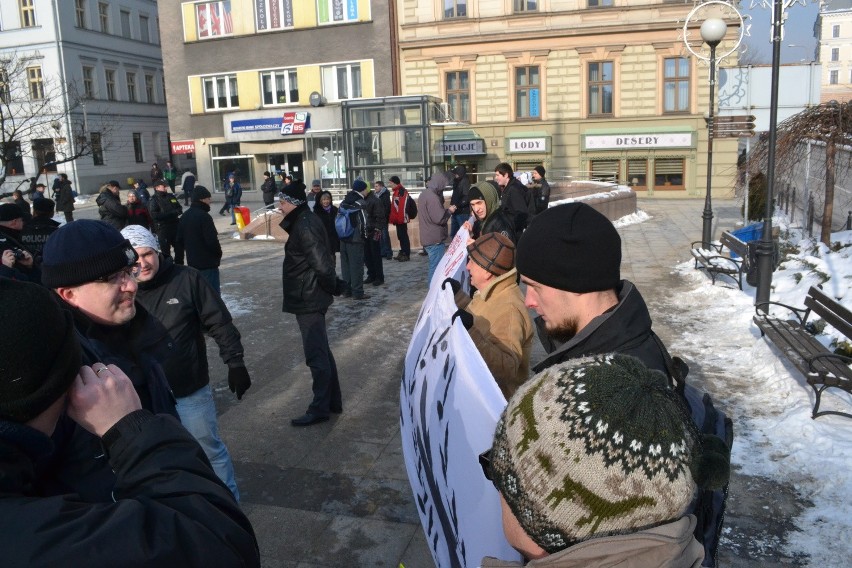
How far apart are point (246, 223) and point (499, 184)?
12.2m

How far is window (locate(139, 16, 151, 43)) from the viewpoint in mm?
48919

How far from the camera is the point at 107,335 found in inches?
107

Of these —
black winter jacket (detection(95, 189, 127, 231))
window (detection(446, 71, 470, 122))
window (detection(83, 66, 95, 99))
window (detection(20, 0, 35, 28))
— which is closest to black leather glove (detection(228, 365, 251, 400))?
black winter jacket (detection(95, 189, 127, 231))

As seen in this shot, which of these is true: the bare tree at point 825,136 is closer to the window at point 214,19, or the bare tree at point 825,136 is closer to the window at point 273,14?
the window at point 273,14

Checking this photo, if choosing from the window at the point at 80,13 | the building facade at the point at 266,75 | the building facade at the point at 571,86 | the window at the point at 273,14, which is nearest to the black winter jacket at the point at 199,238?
the building facade at the point at 571,86

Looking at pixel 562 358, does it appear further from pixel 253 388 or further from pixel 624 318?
pixel 253 388

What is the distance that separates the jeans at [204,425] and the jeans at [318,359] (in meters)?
1.59

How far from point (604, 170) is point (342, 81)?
12862 mm

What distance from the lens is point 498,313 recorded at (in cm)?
344

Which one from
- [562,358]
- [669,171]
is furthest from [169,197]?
[669,171]

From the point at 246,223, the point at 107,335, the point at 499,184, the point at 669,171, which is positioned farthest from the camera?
the point at 669,171

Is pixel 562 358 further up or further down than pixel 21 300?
further down

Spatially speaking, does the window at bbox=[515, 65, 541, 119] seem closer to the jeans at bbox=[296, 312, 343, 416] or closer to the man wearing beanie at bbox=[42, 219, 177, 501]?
the jeans at bbox=[296, 312, 343, 416]

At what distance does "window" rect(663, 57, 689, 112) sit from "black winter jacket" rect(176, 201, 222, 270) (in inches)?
1007
